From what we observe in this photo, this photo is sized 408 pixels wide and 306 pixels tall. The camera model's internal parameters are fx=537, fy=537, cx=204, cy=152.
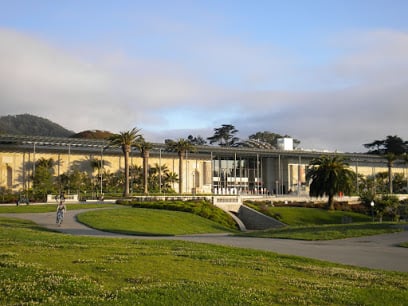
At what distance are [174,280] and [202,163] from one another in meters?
90.5

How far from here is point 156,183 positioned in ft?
293

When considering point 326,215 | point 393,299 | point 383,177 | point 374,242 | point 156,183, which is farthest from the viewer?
point 383,177

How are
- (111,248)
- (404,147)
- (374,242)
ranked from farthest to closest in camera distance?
(404,147) < (374,242) < (111,248)

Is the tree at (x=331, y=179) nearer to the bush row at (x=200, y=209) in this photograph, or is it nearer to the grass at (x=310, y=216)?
the grass at (x=310, y=216)

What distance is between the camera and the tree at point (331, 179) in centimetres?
6588

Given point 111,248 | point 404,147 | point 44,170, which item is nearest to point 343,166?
point 44,170

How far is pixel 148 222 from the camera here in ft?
123

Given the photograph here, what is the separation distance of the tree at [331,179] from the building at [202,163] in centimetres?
2330

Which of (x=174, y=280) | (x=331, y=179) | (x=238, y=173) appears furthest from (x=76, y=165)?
(x=174, y=280)

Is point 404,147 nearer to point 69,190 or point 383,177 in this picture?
point 383,177

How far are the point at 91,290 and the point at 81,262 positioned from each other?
3.07 meters

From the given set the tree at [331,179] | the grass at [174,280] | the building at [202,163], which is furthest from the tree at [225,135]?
the grass at [174,280]

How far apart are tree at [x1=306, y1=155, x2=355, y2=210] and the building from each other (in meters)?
23.3

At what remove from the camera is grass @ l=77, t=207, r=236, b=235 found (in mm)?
31967
